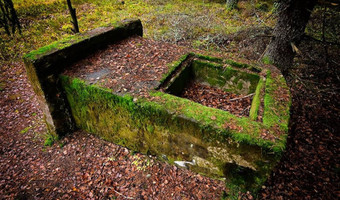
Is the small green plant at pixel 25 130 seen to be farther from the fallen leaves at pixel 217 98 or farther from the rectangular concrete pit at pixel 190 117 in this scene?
the fallen leaves at pixel 217 98

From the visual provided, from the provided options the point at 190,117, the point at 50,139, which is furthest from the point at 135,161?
the point at 50,139

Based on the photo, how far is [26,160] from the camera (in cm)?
428

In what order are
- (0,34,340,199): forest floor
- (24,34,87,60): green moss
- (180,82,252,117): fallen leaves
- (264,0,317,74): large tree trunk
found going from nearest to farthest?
(0,34,340,199): forest floor < (24,34,87,60): green moss < (264,0,317,74): large tree trunk < (180,82,252,117): fallen leaves

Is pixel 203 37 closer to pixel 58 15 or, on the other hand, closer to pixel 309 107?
pixel 309 107

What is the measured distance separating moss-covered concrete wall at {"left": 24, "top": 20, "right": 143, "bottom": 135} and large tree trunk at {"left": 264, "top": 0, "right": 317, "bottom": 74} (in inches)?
164

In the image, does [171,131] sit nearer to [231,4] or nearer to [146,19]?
[146,19]

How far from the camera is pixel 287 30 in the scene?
436 cm

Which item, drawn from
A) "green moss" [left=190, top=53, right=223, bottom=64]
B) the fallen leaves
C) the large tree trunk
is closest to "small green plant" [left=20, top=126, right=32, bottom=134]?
the fallen leaves

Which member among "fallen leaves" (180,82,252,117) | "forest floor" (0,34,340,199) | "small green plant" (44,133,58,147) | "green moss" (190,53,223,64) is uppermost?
"green moss" (190,53,223,64)

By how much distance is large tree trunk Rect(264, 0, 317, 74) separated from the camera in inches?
158

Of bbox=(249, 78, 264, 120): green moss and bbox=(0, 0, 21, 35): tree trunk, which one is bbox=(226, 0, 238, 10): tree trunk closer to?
bbox=(249, 78, 264, 120): green moss

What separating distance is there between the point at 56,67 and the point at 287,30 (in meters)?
5.12

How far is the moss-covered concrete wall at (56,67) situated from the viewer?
12.3 feet

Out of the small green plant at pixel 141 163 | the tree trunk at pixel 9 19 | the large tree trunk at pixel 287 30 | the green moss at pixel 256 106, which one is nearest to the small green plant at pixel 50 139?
the small green plant at pixel 141 163
